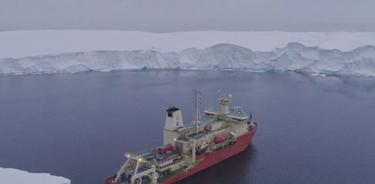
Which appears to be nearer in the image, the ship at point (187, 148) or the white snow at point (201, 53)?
the ship at point (187, 148)

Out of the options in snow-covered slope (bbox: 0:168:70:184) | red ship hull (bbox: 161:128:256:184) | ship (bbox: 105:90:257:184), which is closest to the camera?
snow-covered slope (bbox: 0:168:70:184)

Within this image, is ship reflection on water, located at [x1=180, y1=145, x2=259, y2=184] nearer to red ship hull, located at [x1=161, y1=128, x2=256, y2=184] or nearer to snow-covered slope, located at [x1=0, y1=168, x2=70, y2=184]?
red ship hull, located at [x1=161, y1=128, x2=256, y2=184]

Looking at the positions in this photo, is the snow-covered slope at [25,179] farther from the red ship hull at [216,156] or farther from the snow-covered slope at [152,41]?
the snow-covered slope at [152,41]


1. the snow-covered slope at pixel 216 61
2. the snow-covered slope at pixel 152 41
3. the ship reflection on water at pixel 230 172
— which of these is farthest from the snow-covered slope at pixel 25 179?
the snow-covered slope at pixel 152 41

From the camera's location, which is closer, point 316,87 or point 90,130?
point 90,130

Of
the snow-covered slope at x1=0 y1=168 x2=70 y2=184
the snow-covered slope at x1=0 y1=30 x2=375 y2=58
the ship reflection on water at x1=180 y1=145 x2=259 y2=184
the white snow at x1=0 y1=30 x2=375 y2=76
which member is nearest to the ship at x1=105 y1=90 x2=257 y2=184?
the ship reflection on water at x1=180 y1=145 x2=259 y2=184

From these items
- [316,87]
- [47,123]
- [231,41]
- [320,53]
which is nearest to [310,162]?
[47,123]

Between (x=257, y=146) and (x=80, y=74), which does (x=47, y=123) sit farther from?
(x=80, y=74)
